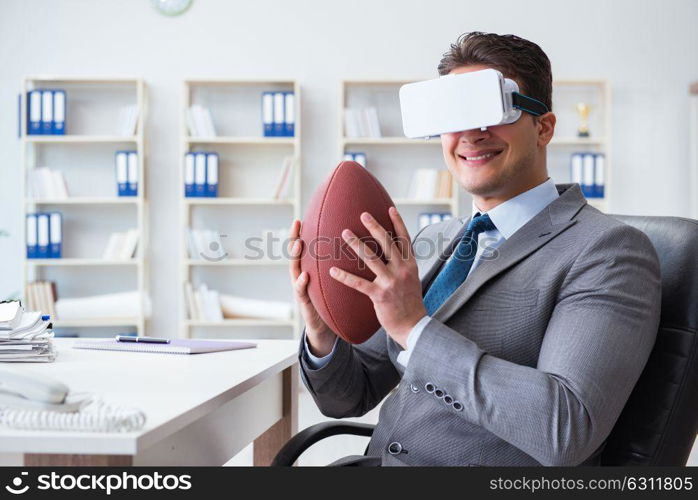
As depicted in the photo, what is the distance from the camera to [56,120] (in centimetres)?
482

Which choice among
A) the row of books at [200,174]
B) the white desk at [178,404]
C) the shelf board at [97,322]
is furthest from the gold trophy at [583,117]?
the white desk at [178,404]

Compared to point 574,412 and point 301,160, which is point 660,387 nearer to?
point 574,412

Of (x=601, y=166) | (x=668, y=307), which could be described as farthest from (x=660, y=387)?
(x=601, y=166)

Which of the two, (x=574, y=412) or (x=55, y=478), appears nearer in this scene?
(x=55, y=478)

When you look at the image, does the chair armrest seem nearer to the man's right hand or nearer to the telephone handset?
the man's right hand

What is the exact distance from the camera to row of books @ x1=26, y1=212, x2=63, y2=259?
4805 mm

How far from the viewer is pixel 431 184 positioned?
16.1ft

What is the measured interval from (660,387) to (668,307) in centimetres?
14

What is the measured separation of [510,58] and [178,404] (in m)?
0.87

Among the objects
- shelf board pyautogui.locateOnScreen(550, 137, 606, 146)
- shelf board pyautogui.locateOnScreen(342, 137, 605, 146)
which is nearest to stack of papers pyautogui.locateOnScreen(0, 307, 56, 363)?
shelf board pyautogui.locateOnScreen(342, 137, 605, 146)

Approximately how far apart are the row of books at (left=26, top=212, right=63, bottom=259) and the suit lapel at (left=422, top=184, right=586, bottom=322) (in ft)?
13.4

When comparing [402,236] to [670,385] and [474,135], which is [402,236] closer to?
[474,135]

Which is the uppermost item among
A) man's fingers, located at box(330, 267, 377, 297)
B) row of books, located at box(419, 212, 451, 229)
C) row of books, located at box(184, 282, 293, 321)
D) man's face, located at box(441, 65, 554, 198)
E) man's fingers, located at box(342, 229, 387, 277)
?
man's face, located at box(441, 65, 554, 198)

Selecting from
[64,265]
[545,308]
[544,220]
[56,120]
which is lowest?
[64,265]
